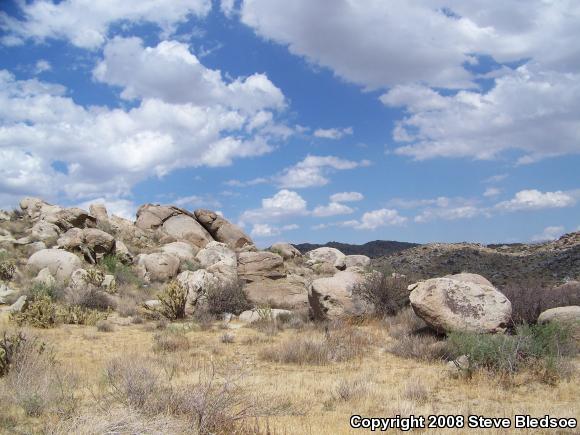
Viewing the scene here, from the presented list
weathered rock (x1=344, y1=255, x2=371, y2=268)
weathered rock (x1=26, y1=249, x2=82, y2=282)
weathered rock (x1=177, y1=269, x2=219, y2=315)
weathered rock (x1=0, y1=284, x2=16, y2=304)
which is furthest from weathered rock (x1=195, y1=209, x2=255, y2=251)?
weathered rock (x1=0, y1=284, x2=16, y2=304)

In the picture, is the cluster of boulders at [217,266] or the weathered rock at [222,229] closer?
the cluster of boulders at [217,266]

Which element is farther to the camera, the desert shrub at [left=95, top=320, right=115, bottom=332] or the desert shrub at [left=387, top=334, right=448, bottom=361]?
the desert shrub at [left=95, top=320, right=115, bottom=332]

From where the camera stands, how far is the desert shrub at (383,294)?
14562 mm

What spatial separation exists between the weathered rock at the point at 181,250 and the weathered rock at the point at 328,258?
7489 millimetres

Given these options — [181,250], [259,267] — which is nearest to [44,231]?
[181,250]

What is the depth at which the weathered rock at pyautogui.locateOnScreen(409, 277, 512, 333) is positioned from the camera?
10812 millimetres

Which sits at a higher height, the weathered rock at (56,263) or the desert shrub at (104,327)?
the weathered rock at (56,263)

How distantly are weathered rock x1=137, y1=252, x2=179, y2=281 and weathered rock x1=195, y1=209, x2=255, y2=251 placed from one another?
9315 millimetres

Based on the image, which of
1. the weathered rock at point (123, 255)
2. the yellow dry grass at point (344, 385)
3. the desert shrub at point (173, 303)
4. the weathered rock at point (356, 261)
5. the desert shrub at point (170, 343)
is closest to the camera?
the yellow dry grass at point (344, 385)

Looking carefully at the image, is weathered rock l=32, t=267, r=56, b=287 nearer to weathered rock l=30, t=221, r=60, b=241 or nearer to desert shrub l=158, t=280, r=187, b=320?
desert shrub l=158, t=280, r=187, b=320

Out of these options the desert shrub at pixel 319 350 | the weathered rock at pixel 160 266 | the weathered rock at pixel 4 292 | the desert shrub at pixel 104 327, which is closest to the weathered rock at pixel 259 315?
the desert shrub at pixel 319 350

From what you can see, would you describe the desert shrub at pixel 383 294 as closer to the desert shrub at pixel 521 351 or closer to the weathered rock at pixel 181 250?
the desert shrub at pixel 521 351

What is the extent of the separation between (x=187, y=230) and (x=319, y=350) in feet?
74.4

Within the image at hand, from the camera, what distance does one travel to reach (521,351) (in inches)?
355
